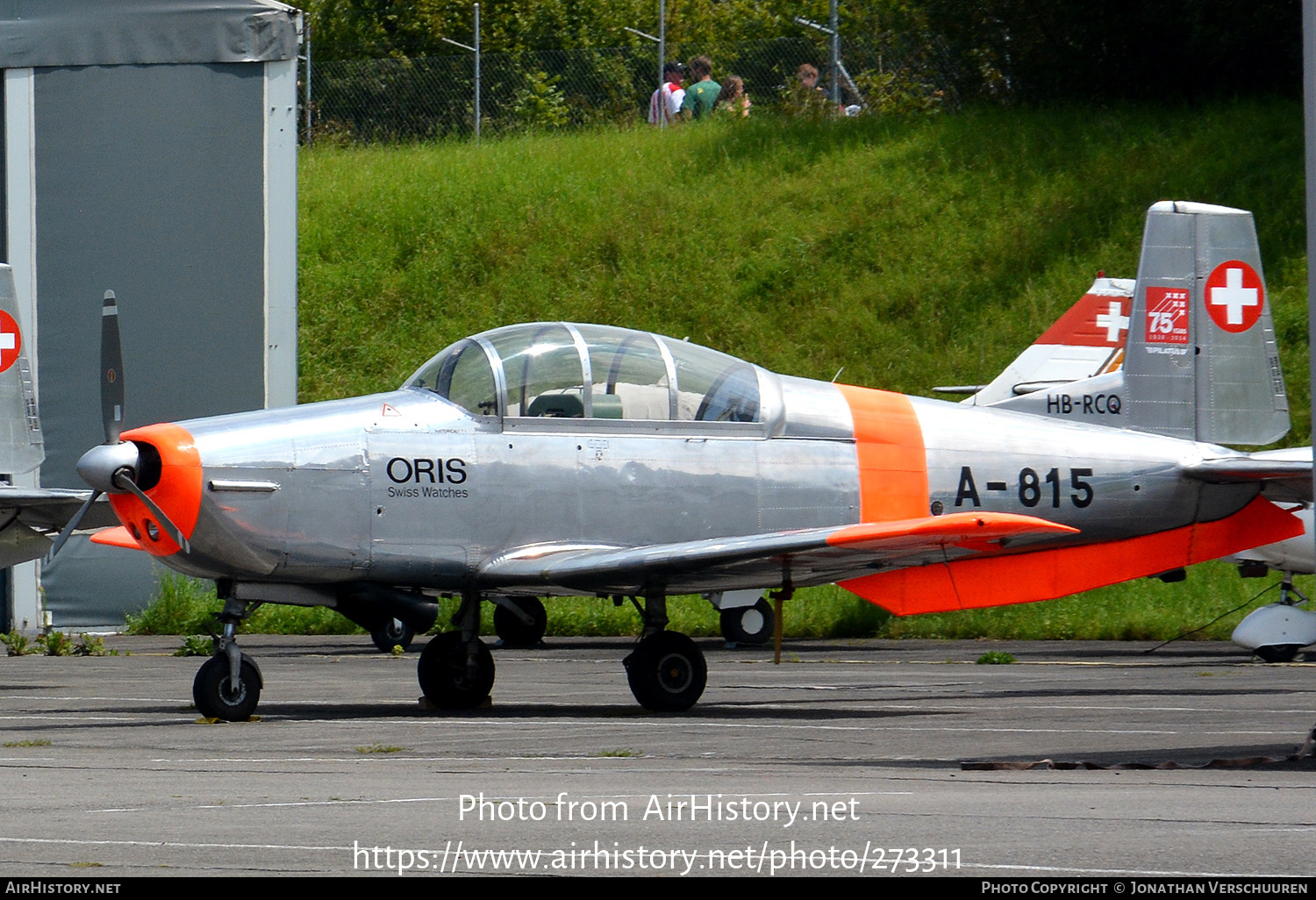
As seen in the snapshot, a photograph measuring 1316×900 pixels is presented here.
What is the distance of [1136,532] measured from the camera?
12.1 meters

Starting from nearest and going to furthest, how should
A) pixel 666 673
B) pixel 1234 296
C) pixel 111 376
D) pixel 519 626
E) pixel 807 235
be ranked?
pixel 111 376 < pixel 666 673 < pixel 1234 296 < pixel 519 626 < pixel 807 235

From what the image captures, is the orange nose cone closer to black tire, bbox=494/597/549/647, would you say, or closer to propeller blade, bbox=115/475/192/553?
propeller blade, bbox=115/475/192/553

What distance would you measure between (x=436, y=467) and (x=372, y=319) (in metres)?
17.9

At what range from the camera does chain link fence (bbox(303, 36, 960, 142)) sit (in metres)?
32.5

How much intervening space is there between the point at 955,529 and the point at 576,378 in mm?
2775

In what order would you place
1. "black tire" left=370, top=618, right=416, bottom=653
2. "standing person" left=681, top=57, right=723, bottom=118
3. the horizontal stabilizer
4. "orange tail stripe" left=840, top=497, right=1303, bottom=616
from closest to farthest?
1. "orange tail stripe" left=840, top=497, right=1303, bottom=616
2. the horizontal stabilizer
3. "black tire" left=370, top=618, right=416, bottom=653
4. "standing person" left=681, top=57, right=723, bottom=118

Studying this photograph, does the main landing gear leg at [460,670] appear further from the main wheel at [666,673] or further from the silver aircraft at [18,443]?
the silver aircraft at [18,443]

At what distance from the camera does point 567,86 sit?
36.6 m

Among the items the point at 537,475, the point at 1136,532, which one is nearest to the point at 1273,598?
the point at 1136,532

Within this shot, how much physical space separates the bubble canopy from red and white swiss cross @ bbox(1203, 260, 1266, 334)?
4.71 m

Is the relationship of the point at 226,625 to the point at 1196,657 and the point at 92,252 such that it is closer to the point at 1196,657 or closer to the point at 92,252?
the point at 1196,657

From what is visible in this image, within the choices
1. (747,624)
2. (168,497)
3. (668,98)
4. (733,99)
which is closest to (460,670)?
(168,497)

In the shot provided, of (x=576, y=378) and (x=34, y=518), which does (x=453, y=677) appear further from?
(x=34, y=518)

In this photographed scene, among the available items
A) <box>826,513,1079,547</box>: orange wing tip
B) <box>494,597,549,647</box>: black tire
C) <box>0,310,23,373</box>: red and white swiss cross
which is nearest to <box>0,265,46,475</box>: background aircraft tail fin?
<box>0,310,23,373</box>: red and white swiss cross
